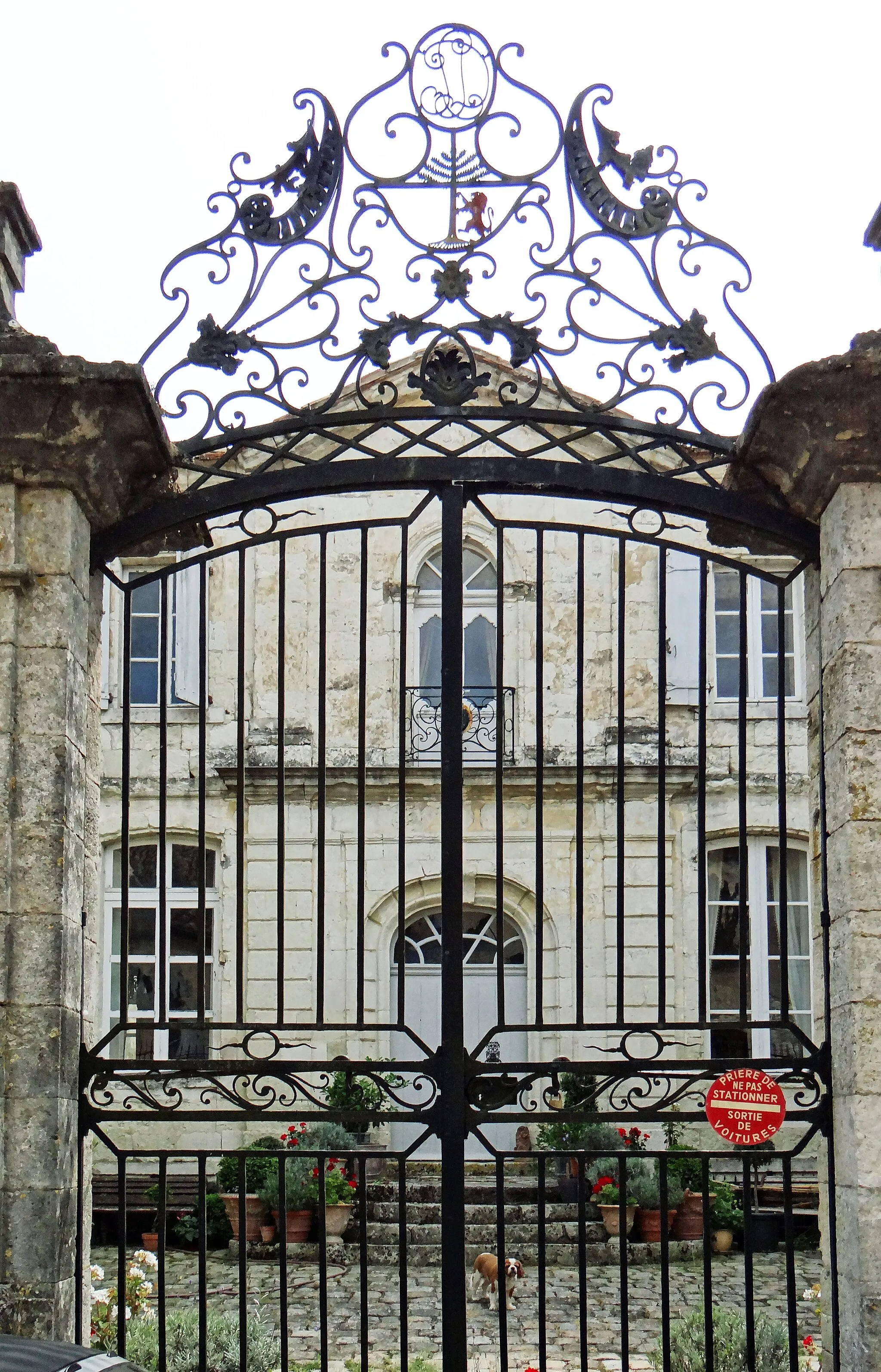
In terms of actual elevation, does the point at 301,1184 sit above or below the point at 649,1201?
above

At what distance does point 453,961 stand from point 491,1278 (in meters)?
4.91

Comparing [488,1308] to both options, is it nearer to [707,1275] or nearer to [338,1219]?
[338,1219]

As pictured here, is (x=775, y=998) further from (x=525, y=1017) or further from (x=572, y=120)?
(x=572, y=120)

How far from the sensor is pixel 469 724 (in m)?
12.7

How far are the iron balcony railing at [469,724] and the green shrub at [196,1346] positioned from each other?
22.2 feet

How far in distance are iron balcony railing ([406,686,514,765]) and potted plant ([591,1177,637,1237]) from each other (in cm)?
345

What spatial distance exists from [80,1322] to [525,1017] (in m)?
8.80

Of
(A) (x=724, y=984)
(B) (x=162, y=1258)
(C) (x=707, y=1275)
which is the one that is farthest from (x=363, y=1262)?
(A) (x=724, y=984)

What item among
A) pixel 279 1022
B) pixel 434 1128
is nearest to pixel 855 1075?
pixel 434 1128

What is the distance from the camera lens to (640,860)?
12.7m

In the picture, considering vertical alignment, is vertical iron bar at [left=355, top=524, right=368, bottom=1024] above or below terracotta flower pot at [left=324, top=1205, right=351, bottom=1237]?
above

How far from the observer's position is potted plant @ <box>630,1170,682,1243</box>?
10938 mm

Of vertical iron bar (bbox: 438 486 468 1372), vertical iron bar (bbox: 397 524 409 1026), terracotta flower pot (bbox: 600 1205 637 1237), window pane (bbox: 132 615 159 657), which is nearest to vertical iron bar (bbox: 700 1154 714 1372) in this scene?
vertical iron bar (bbox: 438 486 468 1372)

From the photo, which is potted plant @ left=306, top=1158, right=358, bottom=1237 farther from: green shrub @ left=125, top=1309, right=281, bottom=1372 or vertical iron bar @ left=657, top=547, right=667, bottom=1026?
vertical iron bar @ left=657, top=547, right=667, bottom=1026
